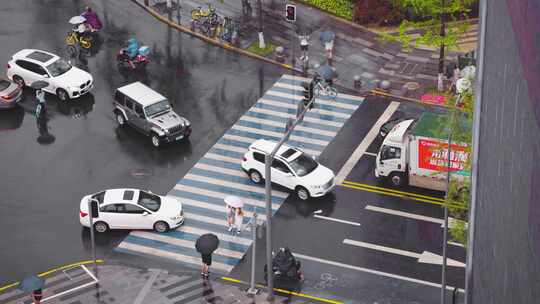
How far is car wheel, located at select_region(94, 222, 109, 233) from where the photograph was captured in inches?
1761

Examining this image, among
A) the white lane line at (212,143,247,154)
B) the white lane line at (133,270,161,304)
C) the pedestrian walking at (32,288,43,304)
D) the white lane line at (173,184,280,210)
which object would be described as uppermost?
the white lane line at (212,143,247,154)

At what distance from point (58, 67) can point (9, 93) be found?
11.3ft

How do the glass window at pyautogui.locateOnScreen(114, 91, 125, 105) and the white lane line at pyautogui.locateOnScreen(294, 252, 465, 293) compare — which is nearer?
the white lane line at pyautogui.locateOnScreen(294, 252, 465, 293)

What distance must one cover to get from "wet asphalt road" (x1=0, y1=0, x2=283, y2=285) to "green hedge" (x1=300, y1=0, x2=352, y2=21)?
26.2 feet

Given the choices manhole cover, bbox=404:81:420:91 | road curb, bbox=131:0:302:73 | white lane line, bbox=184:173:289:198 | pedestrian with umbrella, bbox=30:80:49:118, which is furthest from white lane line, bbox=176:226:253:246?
manhole cover, bbox=404:81:420:91

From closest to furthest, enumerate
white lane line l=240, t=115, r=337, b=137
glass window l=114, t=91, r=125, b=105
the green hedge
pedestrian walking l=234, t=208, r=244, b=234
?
pedestrian walking l=234, t=208, r=244, b=234 < glass window l=114, t=91, r=125, b=105 < white lane line l=240, t=115, r=337, b=137 < the green hedge

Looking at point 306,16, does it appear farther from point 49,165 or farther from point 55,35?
point 49,165

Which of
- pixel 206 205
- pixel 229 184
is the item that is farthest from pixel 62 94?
pixel 206 205

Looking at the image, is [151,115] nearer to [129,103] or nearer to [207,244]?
[129,103]

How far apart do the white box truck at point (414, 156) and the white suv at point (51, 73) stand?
60.1ft

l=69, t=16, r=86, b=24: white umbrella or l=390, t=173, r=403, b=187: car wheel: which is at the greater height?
l=69, t=16, r=86, b=24: white umbrella

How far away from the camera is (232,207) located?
44094 mm

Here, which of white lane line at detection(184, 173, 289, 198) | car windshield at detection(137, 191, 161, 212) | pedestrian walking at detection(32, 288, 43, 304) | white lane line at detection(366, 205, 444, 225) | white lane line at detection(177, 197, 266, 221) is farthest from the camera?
white lane line at detection(184, 173, 289, 198)

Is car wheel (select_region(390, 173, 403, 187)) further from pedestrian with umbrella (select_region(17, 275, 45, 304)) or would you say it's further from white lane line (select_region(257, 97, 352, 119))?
pedestrian with umbrella (select_region(17, 275, 45, 304))
